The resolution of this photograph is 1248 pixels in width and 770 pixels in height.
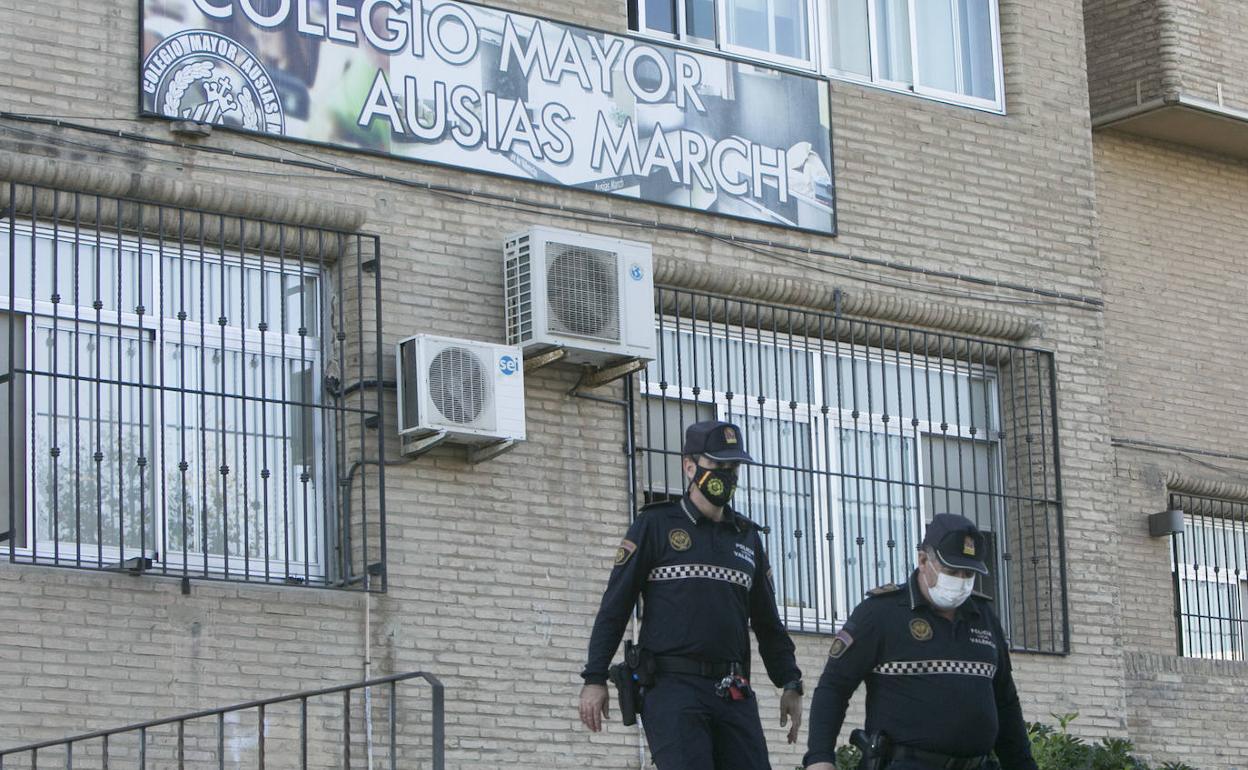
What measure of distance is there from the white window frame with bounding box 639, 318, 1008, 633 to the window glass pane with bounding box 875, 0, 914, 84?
1891mm

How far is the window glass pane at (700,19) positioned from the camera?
14.1 metres

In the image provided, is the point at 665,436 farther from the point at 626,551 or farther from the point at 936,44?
the point at 626,551

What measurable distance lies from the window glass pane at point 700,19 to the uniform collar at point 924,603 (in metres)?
6.20

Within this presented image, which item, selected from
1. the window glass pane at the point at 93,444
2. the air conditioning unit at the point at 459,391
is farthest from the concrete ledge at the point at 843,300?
the window glass pane at the point at 93,444

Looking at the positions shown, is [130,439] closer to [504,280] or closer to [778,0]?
[504,280]

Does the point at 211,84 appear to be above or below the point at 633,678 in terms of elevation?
above

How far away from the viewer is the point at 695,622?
8.81m

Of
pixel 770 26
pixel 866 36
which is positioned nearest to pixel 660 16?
pixel 770 26

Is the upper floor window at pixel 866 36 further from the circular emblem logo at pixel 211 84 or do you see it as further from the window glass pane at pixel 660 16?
the circular emblem logo at pixel 211 84

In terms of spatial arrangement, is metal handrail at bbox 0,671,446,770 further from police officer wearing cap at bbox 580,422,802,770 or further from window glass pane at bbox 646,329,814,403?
window glass pane at bbox 646,329,814,403

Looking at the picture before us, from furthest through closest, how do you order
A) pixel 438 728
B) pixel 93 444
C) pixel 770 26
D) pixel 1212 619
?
1. pixel 1212 619
2. pixel 770 26
3. pixel 93 444
4. pixel 438 728

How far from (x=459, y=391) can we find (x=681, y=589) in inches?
132

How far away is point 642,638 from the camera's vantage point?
8.92 metres

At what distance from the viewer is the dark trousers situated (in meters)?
8.62
